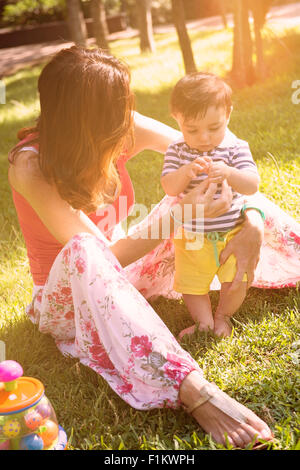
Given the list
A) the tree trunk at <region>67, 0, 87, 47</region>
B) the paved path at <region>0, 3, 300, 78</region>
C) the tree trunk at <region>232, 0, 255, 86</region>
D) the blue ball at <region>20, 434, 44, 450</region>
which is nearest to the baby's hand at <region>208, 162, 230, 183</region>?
the blue ball at <region>20, 434, 44, 450</region>

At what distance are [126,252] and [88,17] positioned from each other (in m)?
20.6

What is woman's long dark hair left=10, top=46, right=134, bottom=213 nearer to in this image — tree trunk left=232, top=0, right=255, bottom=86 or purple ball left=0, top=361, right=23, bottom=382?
purple ball left=0, top=361, right=23, bottom=382

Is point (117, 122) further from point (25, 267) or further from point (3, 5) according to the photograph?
point (3, 5)

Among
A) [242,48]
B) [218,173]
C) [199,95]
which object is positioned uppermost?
[199,95]

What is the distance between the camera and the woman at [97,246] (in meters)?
1.88

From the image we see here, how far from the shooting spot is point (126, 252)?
229cm

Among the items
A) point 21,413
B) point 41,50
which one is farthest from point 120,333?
point 41,50

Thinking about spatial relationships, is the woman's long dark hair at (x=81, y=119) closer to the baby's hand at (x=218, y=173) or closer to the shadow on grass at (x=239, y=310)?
the baby's hand at (x=218, y=173)

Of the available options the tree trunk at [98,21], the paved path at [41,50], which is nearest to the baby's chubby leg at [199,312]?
the tree trunk at [98,21]

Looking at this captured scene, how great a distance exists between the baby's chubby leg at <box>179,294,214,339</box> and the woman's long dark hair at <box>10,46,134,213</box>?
2.25ft

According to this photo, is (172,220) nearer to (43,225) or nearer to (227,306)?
(227,306)

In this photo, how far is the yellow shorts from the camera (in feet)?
7.97

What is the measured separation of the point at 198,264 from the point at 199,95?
75 centimetres

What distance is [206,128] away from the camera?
2.29 m
